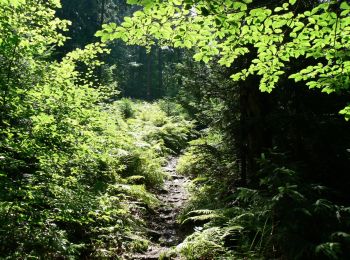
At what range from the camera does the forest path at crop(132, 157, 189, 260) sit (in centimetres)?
743

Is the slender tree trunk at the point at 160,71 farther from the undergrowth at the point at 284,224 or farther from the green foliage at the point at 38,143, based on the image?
the undergrowth at the point at 284,224

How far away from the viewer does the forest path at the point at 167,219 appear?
7.43 m

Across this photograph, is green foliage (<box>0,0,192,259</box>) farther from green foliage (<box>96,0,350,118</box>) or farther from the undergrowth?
the undergrowth

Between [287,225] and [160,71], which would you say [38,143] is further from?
→ [160,71]

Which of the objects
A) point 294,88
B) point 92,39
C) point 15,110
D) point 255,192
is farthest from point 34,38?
point 92,39

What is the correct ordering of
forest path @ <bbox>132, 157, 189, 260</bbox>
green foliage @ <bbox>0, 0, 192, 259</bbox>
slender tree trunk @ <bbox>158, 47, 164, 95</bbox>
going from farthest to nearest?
slender tree trunk @ <bbox>158, 47, 164, 95</bbox> < forest path @ <bbox>132, 157, 189, 260</bbox> < green foliage @ <bbox>0, 0, 192, 259</bbox>

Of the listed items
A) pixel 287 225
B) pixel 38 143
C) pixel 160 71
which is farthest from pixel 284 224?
pixel 160 71

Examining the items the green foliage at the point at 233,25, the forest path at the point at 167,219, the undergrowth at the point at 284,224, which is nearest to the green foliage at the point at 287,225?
the undergrowth at the point at 284,224

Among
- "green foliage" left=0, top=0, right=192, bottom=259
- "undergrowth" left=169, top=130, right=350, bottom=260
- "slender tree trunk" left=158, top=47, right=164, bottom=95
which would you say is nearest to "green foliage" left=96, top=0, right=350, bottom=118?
"green foliage" left=0, top=0, right=192, bottom=259

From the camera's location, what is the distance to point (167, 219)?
30.8 ft

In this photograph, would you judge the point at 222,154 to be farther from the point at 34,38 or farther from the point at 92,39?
the point at 92,39

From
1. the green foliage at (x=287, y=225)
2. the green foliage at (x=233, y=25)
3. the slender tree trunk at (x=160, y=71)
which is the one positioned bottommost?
the green foliage at (x=287, y=225)

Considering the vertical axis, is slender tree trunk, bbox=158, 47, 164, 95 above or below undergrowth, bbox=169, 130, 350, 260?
above

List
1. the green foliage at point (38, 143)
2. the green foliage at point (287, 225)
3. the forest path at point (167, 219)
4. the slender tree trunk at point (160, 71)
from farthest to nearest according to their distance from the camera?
the slender tree trunk at point (160, 71) → the forest path at point (167, 219) → the green foliage at point (38, 143) → the green foliage at point (287, 225)
